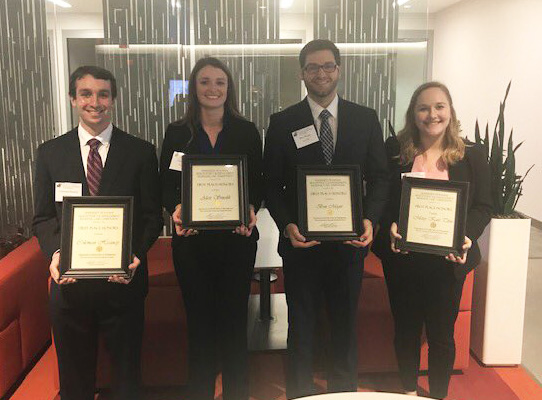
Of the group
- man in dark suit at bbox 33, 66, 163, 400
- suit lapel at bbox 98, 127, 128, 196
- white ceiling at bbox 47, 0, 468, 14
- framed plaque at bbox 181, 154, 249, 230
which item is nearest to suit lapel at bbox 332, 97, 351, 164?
framed plaque at bbox 181, 154, 249, 230

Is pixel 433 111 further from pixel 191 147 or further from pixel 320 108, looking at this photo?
pixel 191 147

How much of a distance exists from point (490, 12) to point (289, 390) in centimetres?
637

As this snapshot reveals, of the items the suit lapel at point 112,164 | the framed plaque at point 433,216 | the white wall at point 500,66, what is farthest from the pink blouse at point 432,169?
the white wall at point 500,66

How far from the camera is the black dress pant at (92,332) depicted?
1.92 meters

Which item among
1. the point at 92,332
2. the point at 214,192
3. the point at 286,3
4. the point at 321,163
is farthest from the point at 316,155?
the point at 286,3

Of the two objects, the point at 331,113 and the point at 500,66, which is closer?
the point at 331,113

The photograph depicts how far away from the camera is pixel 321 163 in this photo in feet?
6.91

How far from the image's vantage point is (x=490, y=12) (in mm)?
6820

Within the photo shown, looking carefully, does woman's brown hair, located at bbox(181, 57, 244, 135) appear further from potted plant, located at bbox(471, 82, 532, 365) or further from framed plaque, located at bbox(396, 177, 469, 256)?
potted plant, located at bbox(471, 82, 532, 365)

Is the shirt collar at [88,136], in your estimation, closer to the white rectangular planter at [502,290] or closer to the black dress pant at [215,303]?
the black dress pant at [215,303]

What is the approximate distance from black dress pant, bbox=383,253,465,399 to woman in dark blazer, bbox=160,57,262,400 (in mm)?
684

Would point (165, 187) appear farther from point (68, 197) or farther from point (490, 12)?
point (490, 12)

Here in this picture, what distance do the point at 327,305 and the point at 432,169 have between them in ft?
2.48

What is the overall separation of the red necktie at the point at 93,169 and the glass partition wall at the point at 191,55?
42.1 inches
